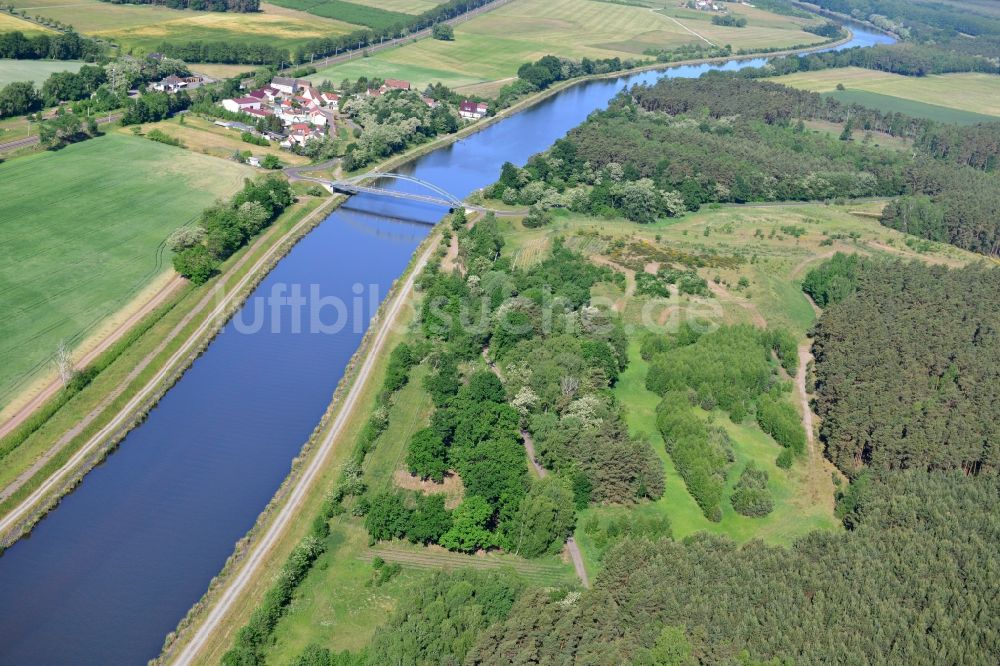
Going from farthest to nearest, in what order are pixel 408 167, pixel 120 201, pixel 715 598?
1. pixel 408 167
2. pixel 120 201
3. pixel 715 598

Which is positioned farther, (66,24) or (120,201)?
(66,24)

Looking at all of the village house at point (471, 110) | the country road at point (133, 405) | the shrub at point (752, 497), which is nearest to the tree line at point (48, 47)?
the village house at point (471, 110)

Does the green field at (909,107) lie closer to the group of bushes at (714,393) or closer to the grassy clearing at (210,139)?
the grassy clearing at (210,139)

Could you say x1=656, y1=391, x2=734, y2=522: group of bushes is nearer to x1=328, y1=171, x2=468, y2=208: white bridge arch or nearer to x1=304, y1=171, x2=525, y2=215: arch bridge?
x1=304, y1=171, x2=525, y2=215: arch bridge

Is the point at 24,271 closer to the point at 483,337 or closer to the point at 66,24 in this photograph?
the point at 483,337

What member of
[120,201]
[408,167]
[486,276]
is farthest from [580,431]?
[408,167]

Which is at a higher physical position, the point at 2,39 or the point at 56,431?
the point at 2,39
